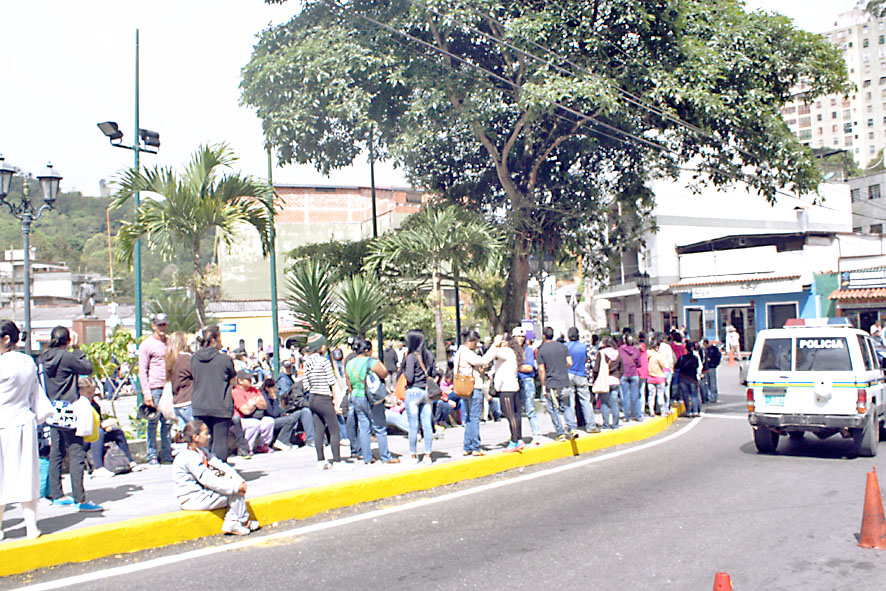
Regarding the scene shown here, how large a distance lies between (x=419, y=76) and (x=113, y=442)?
36.8ft

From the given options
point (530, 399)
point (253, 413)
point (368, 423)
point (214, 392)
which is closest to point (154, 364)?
point (214, 392)

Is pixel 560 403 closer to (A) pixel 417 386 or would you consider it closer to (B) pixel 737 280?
(A) pixel 417 386

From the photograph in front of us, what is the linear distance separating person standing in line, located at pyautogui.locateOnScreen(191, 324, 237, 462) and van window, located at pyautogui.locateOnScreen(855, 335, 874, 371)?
8467 millimetres

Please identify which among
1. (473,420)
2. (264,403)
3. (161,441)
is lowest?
(161,441)

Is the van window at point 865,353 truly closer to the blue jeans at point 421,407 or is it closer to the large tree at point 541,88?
the blue jeans at point 421,407

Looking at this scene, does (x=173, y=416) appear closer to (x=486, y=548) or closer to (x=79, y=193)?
(x=486, y=548)

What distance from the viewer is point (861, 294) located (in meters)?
34.1

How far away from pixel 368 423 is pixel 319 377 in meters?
0.92

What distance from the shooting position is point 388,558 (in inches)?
240

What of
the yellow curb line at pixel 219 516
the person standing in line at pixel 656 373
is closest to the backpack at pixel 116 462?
the yellow curb line at pixel 219 516

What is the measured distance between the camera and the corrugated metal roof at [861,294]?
3356 centimetres

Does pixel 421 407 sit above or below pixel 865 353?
below

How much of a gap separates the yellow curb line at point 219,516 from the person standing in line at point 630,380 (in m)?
3.23

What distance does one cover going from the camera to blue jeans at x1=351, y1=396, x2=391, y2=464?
31.7 ft
